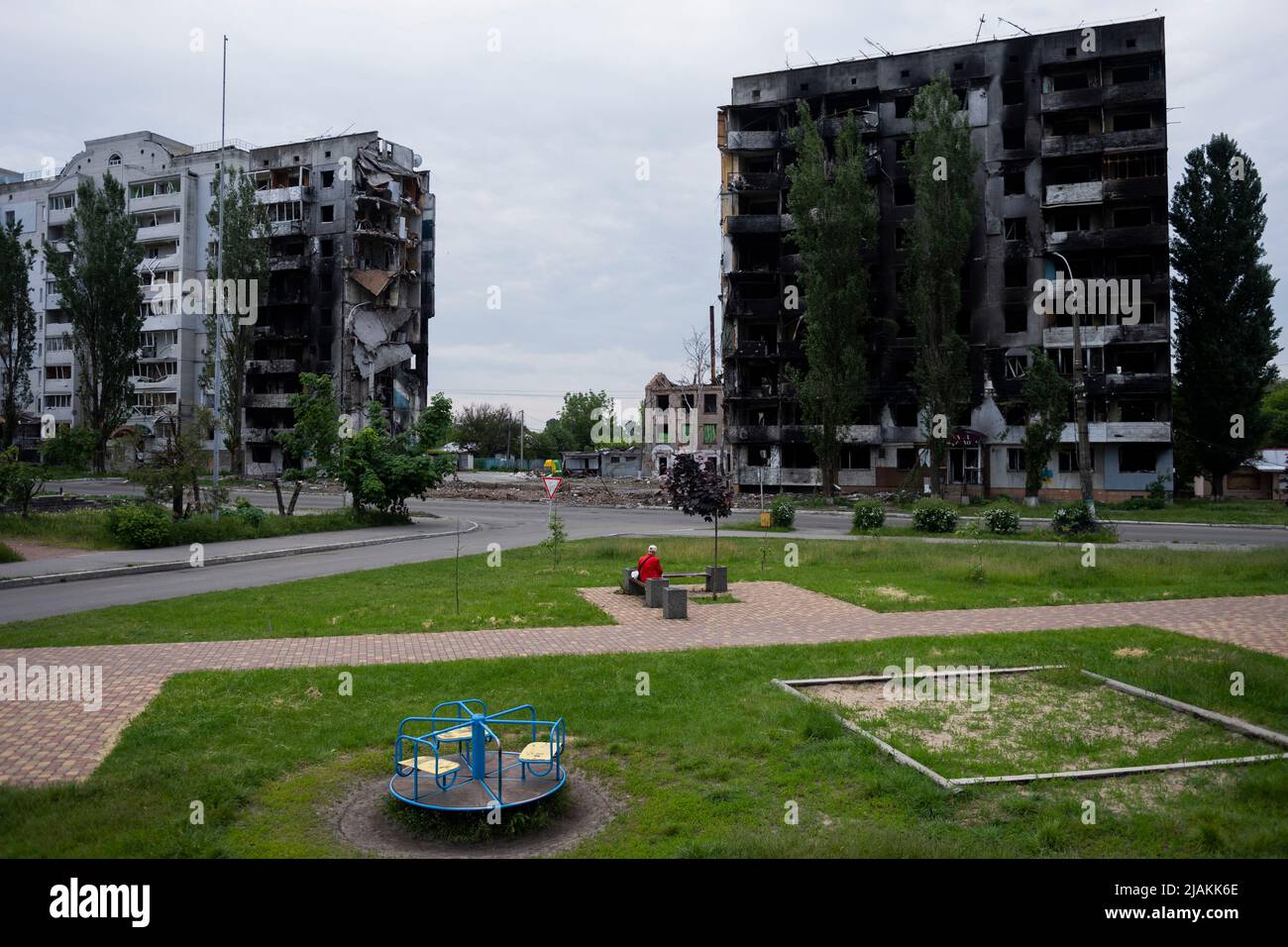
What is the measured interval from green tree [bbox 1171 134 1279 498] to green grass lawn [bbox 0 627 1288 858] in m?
44.7

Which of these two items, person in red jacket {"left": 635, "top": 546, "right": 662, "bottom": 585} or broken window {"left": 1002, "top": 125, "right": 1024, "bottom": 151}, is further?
broken window {"left": 1002, "top": 125, "right": 1024, "bottom": 151}

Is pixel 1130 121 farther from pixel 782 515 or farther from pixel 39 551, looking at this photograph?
pixel 39 551

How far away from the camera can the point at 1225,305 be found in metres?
49.2

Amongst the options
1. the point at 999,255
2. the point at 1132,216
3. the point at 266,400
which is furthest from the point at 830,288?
the point at 266,400

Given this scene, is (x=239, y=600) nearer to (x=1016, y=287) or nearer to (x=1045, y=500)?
(x=1045, y=500)

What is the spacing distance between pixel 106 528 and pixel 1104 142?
52688 mm

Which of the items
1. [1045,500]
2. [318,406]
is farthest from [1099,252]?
[318,406]

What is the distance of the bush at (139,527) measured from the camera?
83.8 ft

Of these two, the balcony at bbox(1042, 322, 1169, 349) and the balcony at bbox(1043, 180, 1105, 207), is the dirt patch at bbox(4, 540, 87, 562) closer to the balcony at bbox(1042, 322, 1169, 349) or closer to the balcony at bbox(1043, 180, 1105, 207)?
the balcony at bbox(1042, 322, 1169, 349)

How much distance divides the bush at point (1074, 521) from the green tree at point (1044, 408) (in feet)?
48.3

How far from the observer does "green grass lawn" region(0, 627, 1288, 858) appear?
20.7 ft

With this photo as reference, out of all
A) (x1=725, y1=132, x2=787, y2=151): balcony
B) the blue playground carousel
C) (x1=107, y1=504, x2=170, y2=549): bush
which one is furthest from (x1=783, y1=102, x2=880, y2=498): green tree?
the blue playground carousel

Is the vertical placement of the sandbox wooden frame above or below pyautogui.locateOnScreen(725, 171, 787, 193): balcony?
below
